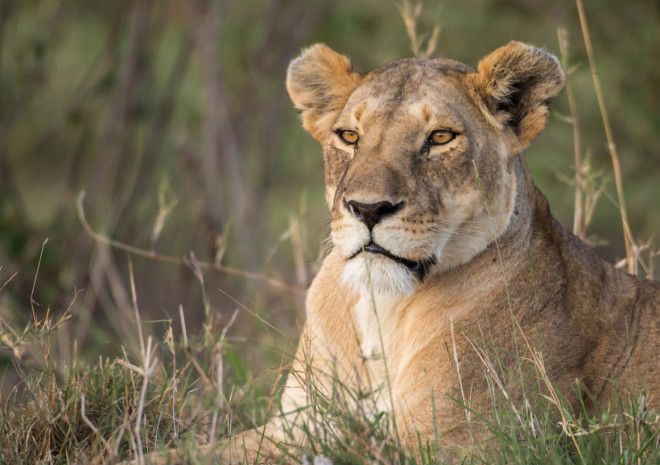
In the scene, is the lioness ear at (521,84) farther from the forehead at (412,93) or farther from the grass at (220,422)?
the grass at (220,422)

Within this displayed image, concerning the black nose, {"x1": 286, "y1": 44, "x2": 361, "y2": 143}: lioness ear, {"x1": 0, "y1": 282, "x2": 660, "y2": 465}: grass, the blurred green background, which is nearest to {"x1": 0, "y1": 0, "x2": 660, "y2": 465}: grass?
{"x1": 0, "y1": 282, "x2": 660, "y2": 465}: grass

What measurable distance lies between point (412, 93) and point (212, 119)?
5.50 m

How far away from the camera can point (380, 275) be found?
3.72 meters

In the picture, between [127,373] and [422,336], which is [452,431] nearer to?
[422,336]

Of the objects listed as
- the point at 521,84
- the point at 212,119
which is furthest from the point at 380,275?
the point at 212,119

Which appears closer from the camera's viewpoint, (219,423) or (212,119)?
(219,423)

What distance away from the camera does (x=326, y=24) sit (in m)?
9.98

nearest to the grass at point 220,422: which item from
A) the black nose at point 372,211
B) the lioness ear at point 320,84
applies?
the black nose at point 372,211

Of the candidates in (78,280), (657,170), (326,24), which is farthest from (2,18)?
(657,170)

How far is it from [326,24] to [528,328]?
21.0 feet

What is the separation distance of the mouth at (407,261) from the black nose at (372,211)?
0.06m

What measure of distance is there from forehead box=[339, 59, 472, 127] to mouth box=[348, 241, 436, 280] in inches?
19.3

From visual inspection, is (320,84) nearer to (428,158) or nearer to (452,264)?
(428,158)

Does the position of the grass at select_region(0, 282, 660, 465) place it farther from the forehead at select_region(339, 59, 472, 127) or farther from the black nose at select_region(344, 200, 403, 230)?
the forehead at select_region(339, 59, 472, 127)
